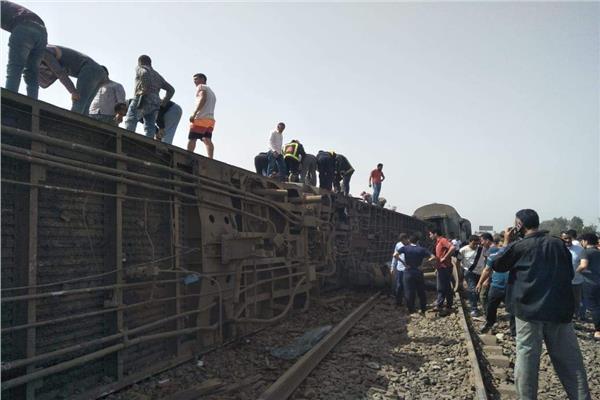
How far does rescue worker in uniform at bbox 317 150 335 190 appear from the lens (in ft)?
38.6

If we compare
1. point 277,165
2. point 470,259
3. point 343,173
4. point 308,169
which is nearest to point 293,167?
point 308,169

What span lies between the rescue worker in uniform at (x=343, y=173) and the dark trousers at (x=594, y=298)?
626 centimetres

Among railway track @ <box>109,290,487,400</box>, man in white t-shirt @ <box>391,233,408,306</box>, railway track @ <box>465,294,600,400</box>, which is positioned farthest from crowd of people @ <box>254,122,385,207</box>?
railway track @ <box>465,294,600,400</box>

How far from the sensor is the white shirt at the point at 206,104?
23.4 feet

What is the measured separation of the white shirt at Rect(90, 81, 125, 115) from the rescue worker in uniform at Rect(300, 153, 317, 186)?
238 inches

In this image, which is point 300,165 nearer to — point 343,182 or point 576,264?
point 343,182

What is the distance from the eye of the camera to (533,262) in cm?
399

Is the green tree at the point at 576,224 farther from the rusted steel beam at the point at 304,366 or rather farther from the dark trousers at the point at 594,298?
the rusted steel beam at the point at 304,366

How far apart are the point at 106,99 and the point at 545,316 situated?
575 cm

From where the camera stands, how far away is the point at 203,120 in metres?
7.13

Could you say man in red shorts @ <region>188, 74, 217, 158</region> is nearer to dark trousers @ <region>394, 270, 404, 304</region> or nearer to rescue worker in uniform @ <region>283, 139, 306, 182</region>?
rescue worker in uniform @ <region>283, 139, 306, 182</region>

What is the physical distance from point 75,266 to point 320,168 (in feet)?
27.6

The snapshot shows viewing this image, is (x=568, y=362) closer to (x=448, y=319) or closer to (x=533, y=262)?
(x=533, y=262)

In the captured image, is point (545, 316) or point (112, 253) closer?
point (545, 316)
